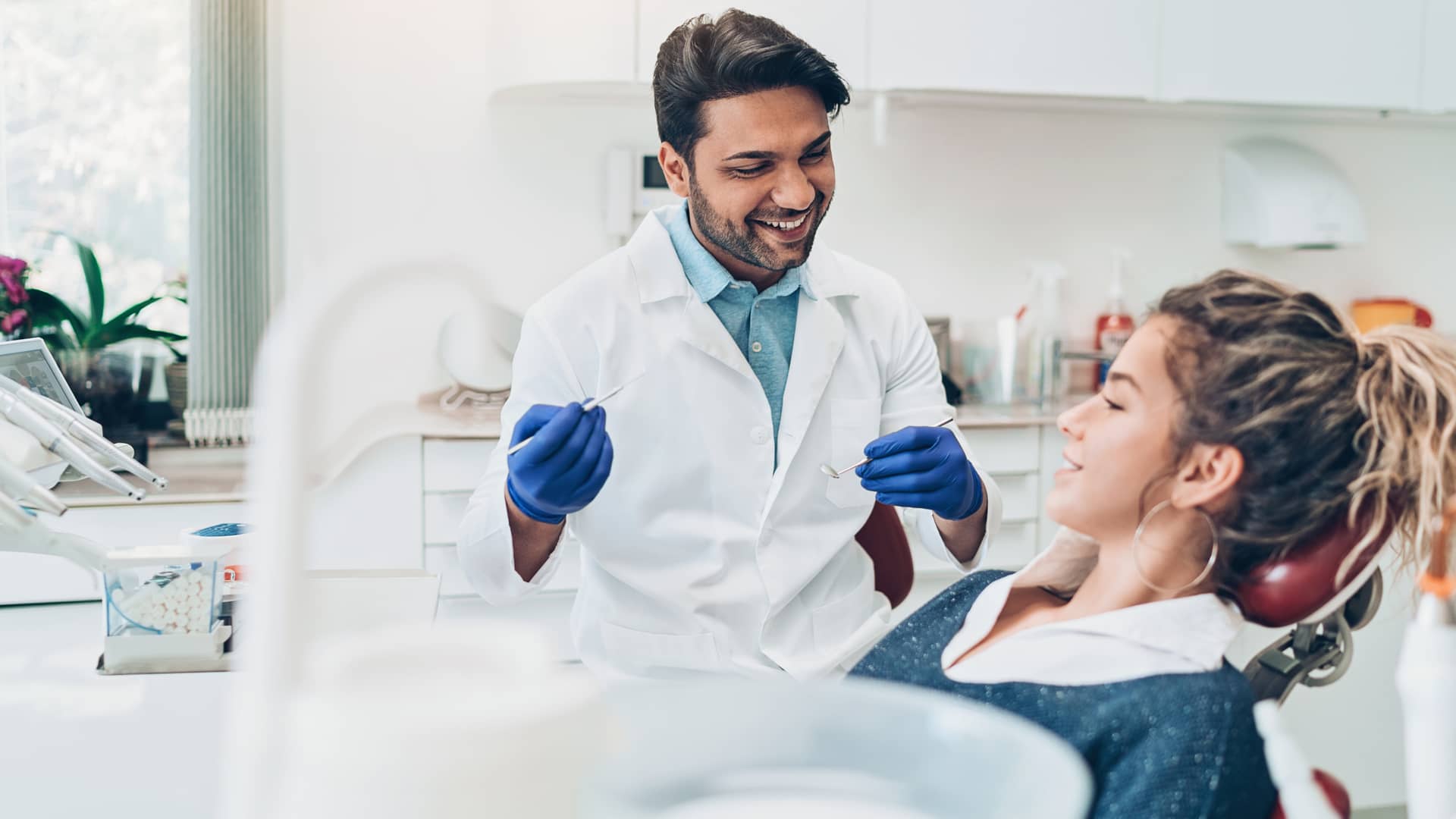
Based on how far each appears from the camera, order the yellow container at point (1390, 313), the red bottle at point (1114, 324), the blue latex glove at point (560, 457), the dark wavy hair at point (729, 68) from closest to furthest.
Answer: the blue latex glove at point (560, 457), the dark wavy hair at point (729, 68), the red bottle at point (1114, 324), the yellow container at point (1390, 313)

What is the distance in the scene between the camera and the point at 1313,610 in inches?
37.8

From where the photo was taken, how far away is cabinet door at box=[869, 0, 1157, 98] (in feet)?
9.04

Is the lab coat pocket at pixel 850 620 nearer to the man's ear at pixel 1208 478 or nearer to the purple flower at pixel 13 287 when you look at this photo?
the man's ear at pixel 1208 478

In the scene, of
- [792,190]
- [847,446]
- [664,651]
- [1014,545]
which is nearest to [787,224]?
[792,190]

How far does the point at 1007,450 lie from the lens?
106 inches

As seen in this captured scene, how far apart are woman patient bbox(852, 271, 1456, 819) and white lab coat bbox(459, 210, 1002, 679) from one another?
1.49 ft

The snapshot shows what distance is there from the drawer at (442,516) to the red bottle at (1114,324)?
165cm

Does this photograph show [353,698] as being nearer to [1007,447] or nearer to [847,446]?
[847,446]

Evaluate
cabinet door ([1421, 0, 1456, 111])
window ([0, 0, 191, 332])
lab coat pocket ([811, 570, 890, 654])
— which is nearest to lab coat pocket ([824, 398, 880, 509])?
lab coat pocket ([811, 570, 890, 654])

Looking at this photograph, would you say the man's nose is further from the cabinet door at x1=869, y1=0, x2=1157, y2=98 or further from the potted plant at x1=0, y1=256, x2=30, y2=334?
the potted plant at x1=0, y1=256, x2=30, y2=334

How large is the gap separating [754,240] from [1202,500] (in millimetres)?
713

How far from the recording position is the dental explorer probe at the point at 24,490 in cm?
108

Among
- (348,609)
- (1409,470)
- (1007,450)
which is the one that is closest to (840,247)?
(1007,450)

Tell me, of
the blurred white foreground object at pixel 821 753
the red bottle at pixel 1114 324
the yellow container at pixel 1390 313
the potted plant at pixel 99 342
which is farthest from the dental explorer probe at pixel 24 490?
the yellow container at pixel 1390 313
